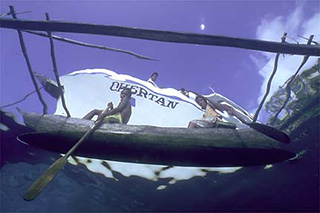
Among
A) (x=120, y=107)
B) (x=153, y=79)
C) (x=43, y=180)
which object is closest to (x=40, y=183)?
(x=43, y=180)

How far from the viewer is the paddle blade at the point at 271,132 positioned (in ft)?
25.4

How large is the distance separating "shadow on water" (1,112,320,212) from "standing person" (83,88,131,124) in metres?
3.13

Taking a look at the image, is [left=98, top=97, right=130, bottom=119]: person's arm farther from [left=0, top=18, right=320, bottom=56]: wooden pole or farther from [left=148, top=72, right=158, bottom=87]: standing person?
[left=0, top=18, right=320, bottom=56]: wooden pole

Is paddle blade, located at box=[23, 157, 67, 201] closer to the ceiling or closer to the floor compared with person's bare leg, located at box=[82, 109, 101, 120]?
closer to the floor

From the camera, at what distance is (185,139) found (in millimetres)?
7070

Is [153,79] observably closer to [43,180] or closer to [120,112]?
[120,112]

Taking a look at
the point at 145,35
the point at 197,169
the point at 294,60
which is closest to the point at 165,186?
the point at 197,169

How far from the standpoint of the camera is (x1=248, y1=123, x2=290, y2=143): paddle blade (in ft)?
25.4

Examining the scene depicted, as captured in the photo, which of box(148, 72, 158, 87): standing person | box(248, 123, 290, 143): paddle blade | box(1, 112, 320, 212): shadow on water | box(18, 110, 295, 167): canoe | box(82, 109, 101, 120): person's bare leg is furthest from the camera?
box(1, 112, 320, 212): shadow on water

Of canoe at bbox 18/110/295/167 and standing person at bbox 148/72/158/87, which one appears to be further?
standing person at bbox 148/72/158/87

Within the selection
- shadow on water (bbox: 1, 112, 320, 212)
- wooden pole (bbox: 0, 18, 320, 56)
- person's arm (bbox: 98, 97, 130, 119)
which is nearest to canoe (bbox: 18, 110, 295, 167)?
person's arm (bbox: 98, 97, 130, 119)

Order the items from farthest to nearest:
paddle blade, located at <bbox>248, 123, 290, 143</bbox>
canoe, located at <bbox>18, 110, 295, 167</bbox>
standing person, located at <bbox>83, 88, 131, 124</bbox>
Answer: standing person, located at <bbox>83, 88, 131, 124</bbox>
paddle blade, located at <bbox>248, 123, 290, 143</bbox>
canoe, located at <bbox>18, 110, 295, 167</bbox>

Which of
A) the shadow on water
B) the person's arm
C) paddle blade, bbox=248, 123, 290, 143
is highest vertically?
the person's arm

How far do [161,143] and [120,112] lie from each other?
203 centimetres
